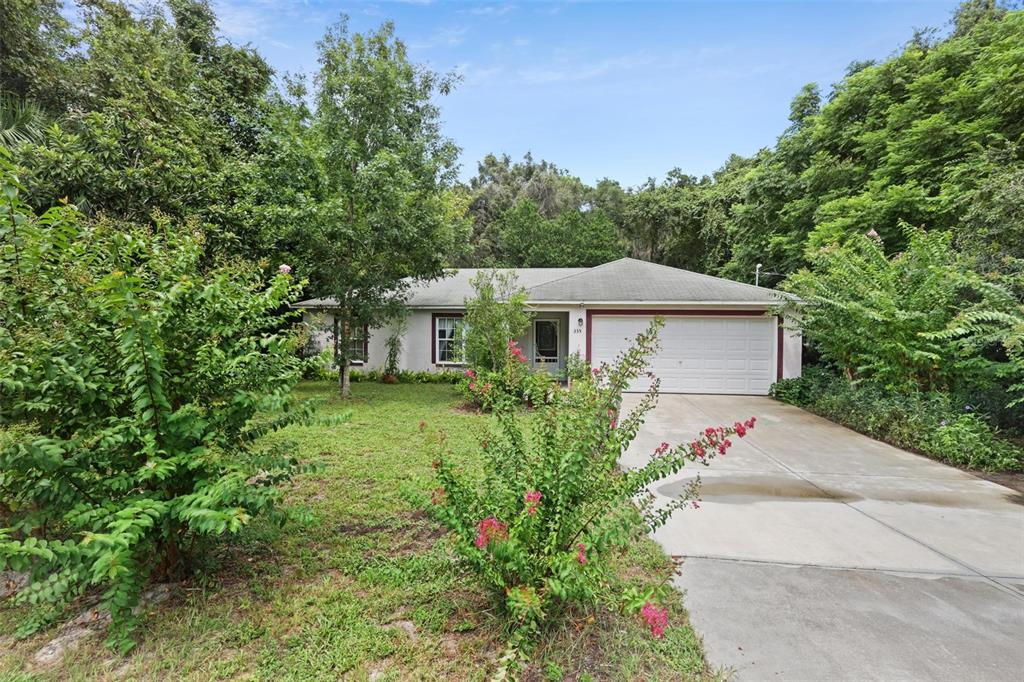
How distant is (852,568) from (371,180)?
9144 mm

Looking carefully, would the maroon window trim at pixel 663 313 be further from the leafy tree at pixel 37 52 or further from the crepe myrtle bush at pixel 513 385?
the leafy tree at pixel 37 52

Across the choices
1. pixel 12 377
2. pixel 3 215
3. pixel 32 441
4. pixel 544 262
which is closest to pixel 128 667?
pixel 32 441

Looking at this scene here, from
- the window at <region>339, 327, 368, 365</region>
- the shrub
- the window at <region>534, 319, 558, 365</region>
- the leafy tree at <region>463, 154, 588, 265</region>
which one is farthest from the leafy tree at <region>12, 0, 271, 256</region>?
the leafy tree at <region>463, 154, 588, 265</region>

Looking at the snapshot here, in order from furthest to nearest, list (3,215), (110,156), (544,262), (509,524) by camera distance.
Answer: (544,262) < (110,156) < (509,524) < (3,215)

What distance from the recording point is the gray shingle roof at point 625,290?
456 inches

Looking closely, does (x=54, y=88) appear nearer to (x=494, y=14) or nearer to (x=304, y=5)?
(x=304, y=5)

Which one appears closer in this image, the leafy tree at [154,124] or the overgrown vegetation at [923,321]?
the overgrown vegetation at [923,321]

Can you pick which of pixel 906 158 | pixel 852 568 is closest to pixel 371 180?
pixel 852 568

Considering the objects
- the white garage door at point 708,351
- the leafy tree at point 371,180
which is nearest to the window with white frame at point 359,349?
the leafy tree at point 371,180

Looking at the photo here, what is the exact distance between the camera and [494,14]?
9289 millimetres

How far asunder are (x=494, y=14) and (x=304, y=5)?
144 inches

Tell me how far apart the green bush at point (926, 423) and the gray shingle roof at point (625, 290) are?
9.43 ft

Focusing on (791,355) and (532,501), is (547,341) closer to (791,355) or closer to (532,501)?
(791,355)

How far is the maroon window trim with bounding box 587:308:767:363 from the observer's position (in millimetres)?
11602
